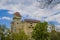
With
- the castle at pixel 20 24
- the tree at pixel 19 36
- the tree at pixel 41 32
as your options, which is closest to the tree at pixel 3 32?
the castle at pixel 20 24

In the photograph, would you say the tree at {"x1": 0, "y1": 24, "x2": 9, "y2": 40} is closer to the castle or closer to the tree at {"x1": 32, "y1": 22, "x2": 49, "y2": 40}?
the castle

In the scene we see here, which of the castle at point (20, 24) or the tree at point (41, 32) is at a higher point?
the castle at point (20, 24)

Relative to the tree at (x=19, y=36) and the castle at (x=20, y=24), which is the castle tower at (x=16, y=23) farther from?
the tree at (x=19, y=36)

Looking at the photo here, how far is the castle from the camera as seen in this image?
33.8 feet

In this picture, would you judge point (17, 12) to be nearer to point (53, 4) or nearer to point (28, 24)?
point (28, 24)

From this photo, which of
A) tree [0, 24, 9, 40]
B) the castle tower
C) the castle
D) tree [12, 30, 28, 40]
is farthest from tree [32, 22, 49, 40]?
tree [0, 24, 9, 40]

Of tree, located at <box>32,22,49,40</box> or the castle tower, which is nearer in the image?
tree, located at <box>32,22,49,40</box>

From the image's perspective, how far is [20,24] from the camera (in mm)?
10766

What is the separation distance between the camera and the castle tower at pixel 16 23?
33.6 feet

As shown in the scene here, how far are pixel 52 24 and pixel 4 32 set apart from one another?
288 cm

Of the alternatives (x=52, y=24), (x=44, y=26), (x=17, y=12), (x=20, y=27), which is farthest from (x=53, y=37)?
(x=17, y=12)

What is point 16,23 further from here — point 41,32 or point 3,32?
point 41,32

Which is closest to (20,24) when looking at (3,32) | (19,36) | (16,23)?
(16,23)

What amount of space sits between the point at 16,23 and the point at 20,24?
246 millimetres
